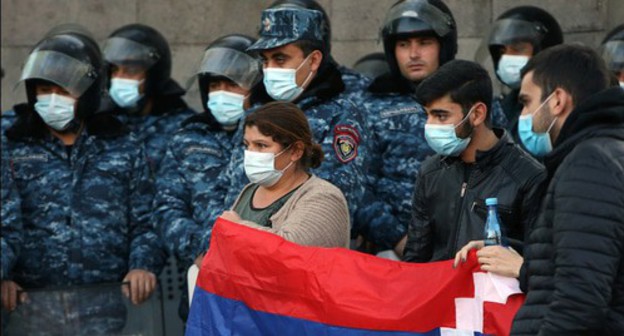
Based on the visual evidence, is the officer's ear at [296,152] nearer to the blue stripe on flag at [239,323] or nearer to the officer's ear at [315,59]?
the blue stripe on flag at [239,323]

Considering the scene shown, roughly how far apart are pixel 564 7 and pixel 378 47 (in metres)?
1.70

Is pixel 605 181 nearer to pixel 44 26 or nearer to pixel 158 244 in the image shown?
pixel 158 244

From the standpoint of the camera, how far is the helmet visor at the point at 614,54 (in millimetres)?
7315

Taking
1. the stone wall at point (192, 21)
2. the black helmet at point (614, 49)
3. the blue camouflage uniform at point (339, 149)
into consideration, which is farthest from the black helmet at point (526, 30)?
the blue camouflage uniform at point (339, 149)

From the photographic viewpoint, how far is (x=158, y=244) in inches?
314

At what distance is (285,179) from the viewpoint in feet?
20.8

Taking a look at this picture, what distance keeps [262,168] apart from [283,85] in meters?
0.83

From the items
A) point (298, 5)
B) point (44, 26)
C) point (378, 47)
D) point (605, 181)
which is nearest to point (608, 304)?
point (605, 181)

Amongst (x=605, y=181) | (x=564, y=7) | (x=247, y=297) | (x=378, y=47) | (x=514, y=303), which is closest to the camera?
(x=605, y=181)

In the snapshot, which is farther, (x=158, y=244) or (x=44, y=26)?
(x=44, y=26)

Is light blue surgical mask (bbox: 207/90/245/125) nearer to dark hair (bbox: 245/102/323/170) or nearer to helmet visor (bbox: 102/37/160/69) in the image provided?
helmet visor (bbox: 102/37/160/69)

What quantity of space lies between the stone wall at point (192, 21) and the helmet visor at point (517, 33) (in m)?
0.62

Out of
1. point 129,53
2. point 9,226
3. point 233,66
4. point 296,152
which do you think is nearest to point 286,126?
point 296,152

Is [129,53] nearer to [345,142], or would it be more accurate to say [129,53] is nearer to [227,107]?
[227,107]
